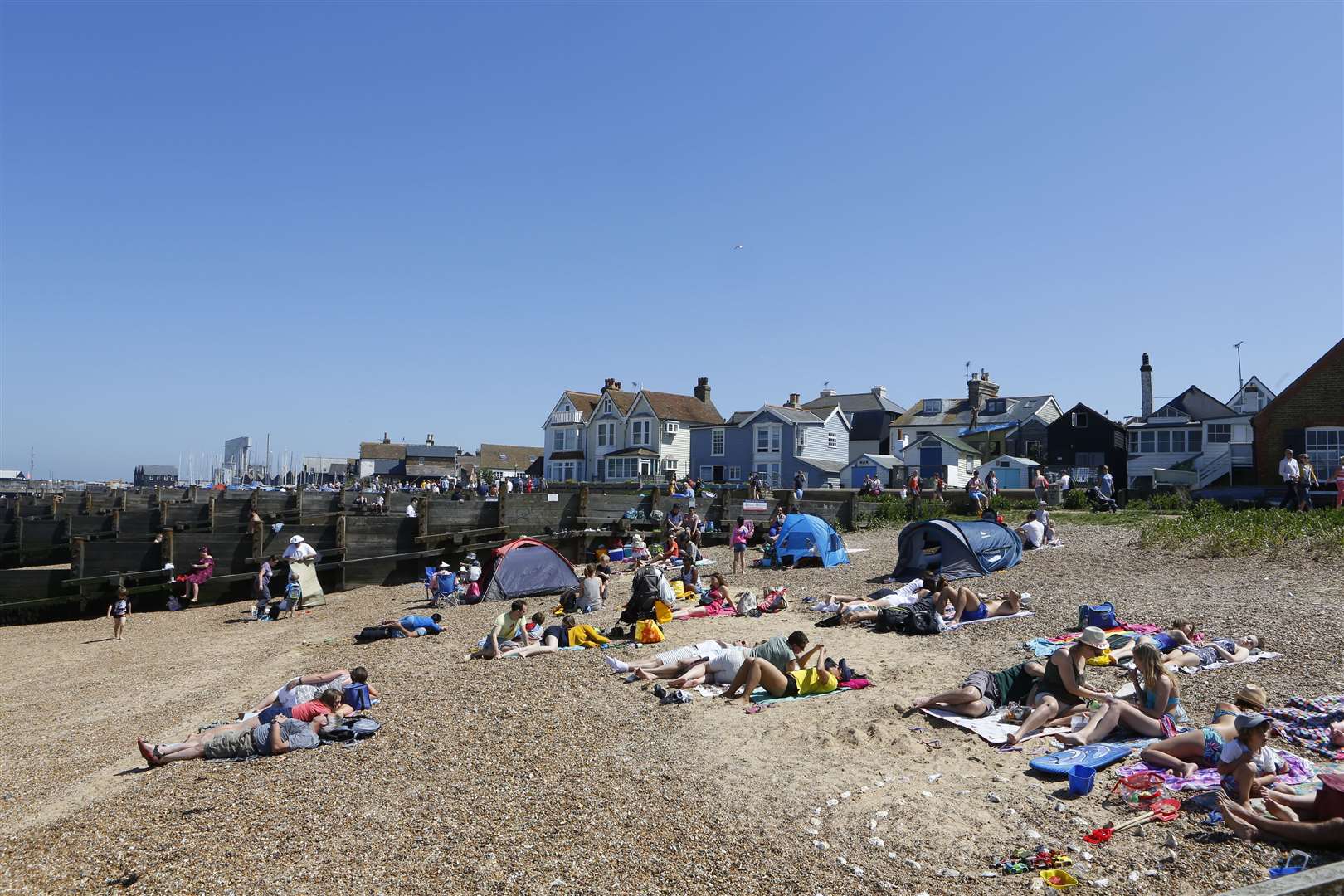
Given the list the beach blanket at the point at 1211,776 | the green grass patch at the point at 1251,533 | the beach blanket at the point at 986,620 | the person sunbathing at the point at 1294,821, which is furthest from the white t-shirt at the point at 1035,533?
the person sunbathing at the point at 1294,821

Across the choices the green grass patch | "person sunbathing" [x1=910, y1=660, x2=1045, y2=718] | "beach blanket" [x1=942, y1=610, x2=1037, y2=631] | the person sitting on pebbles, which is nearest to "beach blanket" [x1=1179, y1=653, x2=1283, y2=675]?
the person sitting on pebbles

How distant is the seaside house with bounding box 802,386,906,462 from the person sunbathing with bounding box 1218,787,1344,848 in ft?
155

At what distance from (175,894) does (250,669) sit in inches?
324

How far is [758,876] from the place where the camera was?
566 centimetres

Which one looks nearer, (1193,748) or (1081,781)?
(1081,781)

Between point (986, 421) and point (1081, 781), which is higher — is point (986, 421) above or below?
above

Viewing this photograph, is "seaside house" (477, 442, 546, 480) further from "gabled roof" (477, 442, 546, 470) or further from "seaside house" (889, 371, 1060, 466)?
"seaside house" (889, 371, 1060, 466)

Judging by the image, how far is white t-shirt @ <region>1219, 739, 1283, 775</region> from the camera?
247 inches

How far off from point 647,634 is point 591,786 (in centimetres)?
585

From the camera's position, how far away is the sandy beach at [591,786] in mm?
5824

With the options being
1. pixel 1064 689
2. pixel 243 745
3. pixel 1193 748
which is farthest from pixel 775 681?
pixel 243 745

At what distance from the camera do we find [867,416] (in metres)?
57.9

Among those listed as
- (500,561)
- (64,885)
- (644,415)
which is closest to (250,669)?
(500,561)

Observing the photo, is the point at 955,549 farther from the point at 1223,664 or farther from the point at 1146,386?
the point at 1146,386
